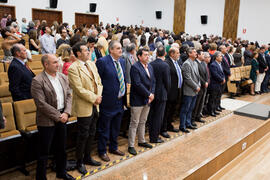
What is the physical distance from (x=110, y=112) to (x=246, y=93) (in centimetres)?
597

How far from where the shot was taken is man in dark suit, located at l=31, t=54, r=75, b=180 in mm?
2574

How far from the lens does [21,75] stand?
3.21 metres

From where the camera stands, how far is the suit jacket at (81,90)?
2.87m

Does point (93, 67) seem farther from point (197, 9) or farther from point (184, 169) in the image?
point (197, 9)

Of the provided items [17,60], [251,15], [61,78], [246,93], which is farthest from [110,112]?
[251,15]

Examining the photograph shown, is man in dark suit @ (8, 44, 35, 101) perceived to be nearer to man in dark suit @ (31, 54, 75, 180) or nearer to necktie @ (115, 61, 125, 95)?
man in dark suit @ (31, 54, 75, 180)

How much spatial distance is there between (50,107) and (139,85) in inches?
49.5

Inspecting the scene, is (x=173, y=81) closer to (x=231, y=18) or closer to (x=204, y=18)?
(x=231, y=18)

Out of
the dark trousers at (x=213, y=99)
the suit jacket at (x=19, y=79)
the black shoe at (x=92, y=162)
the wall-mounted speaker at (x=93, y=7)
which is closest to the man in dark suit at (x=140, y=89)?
the black shoe at (x=92, y=162)

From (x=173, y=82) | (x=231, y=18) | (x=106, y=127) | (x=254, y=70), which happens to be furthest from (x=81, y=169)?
(x=231, y=18)

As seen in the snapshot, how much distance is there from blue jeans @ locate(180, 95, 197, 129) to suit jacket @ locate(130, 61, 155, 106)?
112 cm

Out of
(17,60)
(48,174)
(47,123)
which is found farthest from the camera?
(17,60)

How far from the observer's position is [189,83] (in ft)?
14.3

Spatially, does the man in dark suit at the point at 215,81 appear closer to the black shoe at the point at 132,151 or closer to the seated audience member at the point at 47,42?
the black shoe at the point at 132,151
